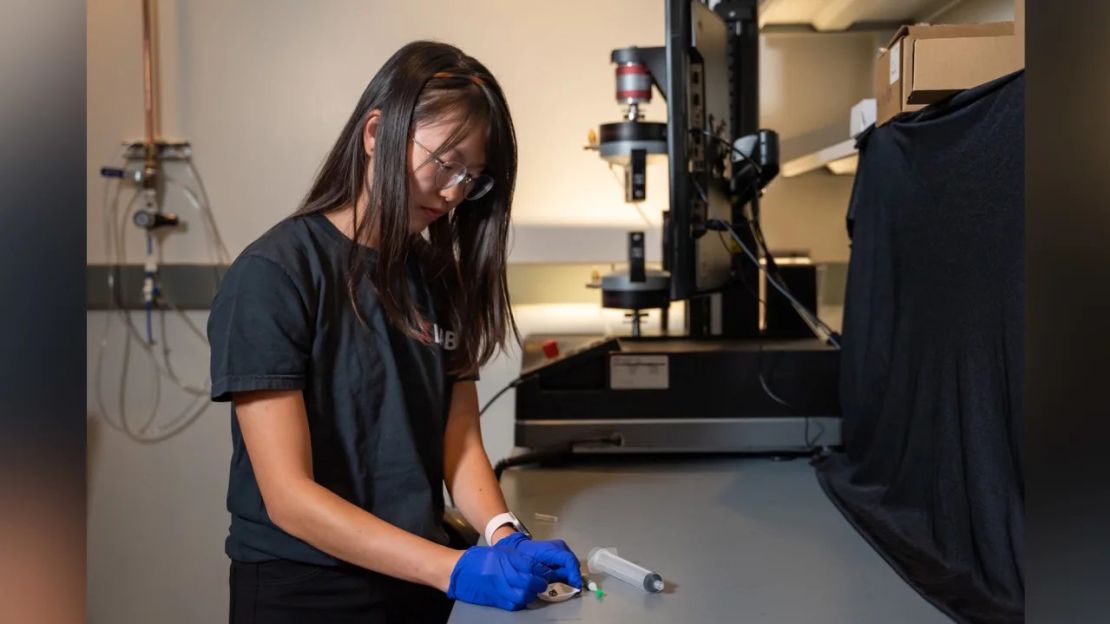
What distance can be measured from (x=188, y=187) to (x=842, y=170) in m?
1.70

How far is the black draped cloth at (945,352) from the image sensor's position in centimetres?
93

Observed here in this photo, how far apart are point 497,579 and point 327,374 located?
38cm

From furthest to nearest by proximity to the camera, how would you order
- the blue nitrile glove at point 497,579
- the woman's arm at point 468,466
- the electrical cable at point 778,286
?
the electrical cable at point 778,286, the woman's arm at point 468,466, the blue nitrile glove at point 497,579

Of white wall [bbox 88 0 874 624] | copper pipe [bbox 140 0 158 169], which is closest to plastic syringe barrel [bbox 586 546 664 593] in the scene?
white wall [bbox 88 0 874 624]

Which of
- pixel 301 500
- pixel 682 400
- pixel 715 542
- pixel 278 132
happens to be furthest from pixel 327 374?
pixel 278 132

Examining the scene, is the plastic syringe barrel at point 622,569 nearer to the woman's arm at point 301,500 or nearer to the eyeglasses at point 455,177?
the woman's arm at point 301,500

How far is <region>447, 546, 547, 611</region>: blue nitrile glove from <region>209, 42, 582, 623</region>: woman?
0.12 ft

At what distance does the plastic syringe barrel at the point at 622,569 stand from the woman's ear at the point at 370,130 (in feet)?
1.86

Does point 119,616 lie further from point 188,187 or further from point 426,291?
point 426,291

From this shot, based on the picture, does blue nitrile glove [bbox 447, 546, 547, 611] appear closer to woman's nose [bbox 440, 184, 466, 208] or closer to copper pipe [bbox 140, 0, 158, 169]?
woman's nose [bbox 440, 184, 466, 208]

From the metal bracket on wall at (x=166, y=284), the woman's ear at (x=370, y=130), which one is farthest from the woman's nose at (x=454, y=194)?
the metal bracket on wall at (x=166, y=284)

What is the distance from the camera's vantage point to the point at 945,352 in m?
1.10

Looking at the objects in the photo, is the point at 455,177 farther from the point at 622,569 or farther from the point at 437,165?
the point at 622,569

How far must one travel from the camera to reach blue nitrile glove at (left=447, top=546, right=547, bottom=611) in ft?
2.97
